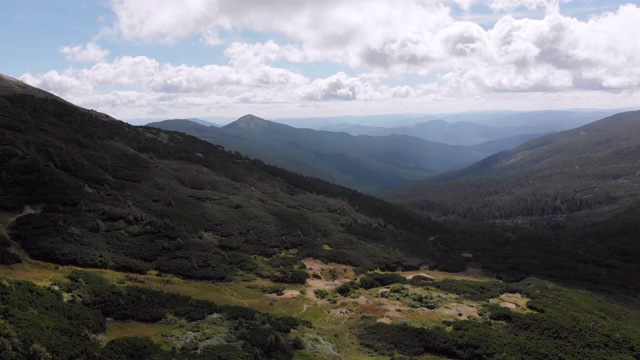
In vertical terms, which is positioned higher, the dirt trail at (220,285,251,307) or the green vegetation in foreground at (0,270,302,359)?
the green vegetation in foreground at (0,270,302,359)

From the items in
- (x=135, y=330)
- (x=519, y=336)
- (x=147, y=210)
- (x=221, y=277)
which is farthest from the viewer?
(x=147, y=210)

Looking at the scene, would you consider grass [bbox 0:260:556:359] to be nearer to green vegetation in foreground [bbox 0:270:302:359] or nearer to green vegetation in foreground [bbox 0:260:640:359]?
green vegetation in foreground [bbox 0:260:640:359]

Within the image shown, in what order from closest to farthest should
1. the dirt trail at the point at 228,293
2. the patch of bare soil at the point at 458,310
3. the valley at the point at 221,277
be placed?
1. the valley at the point at 221,277
2. the patch of bare soil at the point at 458,310
3. the dirt trail at the point at 228,293

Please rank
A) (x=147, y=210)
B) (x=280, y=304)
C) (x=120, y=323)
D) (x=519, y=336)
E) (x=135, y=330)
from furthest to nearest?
(x=147, y=210) < (x=280, y=304) < (x=519, y=336) < (x=120, y=323) < (x=135, y=330)

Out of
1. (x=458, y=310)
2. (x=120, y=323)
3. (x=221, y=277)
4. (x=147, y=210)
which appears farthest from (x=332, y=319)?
(x=147, y=210)

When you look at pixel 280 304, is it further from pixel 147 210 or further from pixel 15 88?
pixel 15 88

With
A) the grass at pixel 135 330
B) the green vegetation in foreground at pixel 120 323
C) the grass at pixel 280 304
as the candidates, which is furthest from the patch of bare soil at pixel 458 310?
the grass at pixel 135 330

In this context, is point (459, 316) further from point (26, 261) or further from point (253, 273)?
point (26, 261)

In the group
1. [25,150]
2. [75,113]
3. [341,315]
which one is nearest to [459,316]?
[341,315]

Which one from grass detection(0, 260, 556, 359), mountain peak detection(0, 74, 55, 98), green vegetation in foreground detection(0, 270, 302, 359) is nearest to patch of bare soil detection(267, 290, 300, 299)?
grass detection(0, 260, 556, 359)

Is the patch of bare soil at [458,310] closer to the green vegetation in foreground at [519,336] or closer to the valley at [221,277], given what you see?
the valley at [221,277]

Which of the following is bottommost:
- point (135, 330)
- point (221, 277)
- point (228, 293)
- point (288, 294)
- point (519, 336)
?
point (519, 336)
